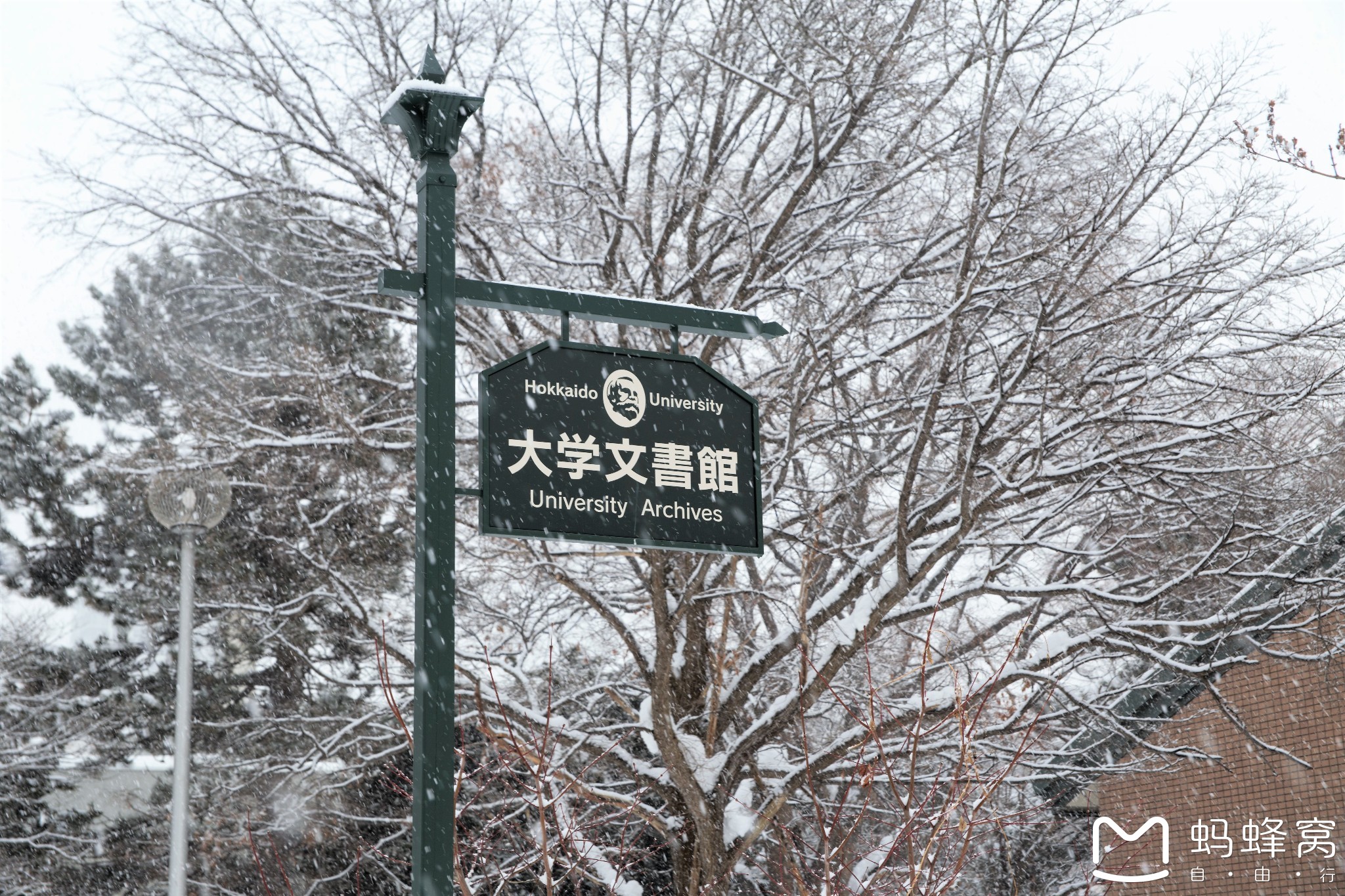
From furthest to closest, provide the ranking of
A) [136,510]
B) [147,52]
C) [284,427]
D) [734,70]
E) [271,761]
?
1. [136,510]
2. [284,427]
3. [271,761]
4. [147,52]
5. [734,70]

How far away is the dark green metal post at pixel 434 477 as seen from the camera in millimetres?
3508

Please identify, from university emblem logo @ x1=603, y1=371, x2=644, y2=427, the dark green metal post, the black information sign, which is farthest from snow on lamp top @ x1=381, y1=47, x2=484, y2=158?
university emblem logo @ x1=603, y1=371, x2=644, y2=427

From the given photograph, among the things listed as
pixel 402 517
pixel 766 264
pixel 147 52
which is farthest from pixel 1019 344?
pixel 402 517

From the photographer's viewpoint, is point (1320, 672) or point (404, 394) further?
point (404, 394)

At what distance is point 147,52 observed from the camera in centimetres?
1183

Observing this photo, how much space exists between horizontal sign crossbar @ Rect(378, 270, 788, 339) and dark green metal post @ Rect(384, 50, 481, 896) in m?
0.17

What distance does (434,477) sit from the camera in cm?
381

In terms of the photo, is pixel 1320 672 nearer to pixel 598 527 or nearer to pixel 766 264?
pixel 766 264

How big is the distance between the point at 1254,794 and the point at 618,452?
11928mm

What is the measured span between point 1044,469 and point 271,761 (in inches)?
453

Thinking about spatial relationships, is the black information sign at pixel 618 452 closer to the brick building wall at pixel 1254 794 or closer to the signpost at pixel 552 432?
the signpost at pixel 552 432

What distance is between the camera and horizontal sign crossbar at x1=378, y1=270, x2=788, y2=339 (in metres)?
4.40

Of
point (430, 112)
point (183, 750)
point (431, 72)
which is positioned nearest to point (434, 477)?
point (430, 112)

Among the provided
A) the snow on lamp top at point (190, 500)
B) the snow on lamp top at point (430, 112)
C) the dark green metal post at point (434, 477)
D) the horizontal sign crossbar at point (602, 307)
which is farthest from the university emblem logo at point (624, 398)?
the snow on lamp top at point (190, 500)
